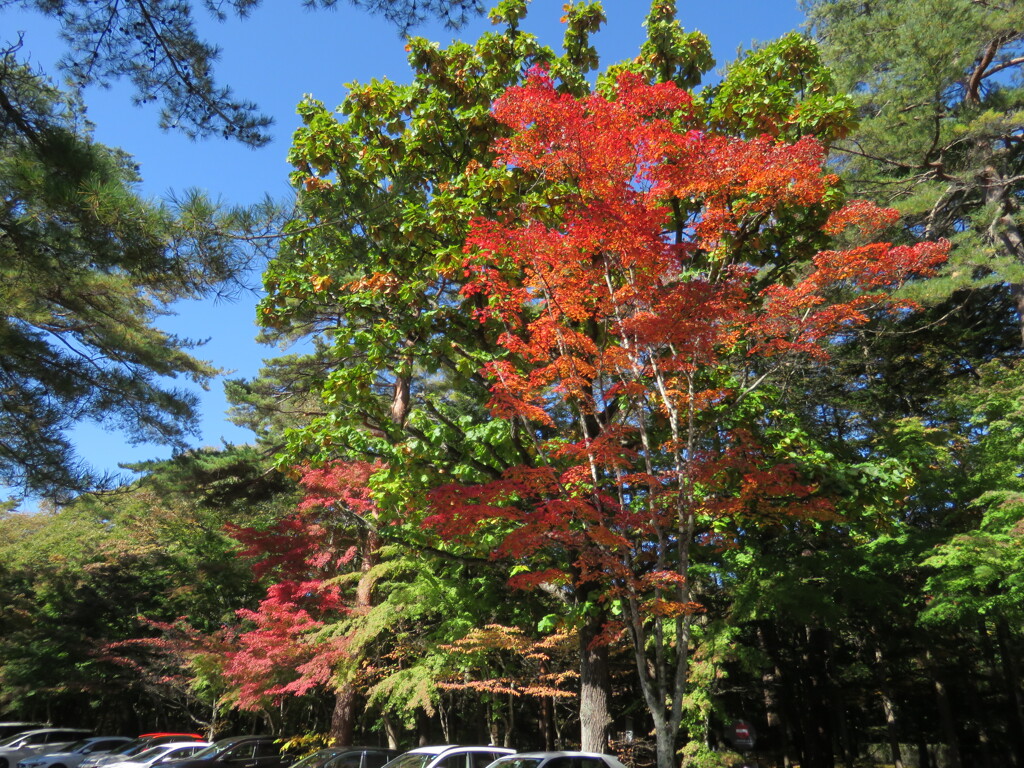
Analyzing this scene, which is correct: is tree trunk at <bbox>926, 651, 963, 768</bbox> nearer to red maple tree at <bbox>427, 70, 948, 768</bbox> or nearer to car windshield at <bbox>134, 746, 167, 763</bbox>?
red maple tree at <bbox>427, 70, 948, 768</bbox>

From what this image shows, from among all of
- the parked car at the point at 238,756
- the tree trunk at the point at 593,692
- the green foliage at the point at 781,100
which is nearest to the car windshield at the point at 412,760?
the tree trunk at the point at 593,692

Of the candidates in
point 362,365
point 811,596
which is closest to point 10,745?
point 362,365

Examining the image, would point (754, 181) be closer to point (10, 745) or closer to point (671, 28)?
point (671, 28)

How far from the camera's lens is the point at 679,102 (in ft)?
30.6

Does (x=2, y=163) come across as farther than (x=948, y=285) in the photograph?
No

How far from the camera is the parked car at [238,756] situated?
477 inches

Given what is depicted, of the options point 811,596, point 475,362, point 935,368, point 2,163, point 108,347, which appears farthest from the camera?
point 935,368

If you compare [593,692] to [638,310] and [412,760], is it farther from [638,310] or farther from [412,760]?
[638,310]

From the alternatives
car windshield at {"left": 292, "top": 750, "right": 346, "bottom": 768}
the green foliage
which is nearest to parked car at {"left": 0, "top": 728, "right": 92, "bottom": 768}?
car windshield at {"left": 292, "top": 750, "right": 346, "bottom": 768}

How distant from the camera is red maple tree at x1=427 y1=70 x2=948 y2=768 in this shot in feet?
26.4

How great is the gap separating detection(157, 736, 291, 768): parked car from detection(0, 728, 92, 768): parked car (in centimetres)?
741

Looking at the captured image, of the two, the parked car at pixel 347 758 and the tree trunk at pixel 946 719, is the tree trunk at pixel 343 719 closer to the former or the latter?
the parked car at pixel 347 758

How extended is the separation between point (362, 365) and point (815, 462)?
6.40 metres

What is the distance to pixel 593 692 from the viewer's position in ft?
30.8
